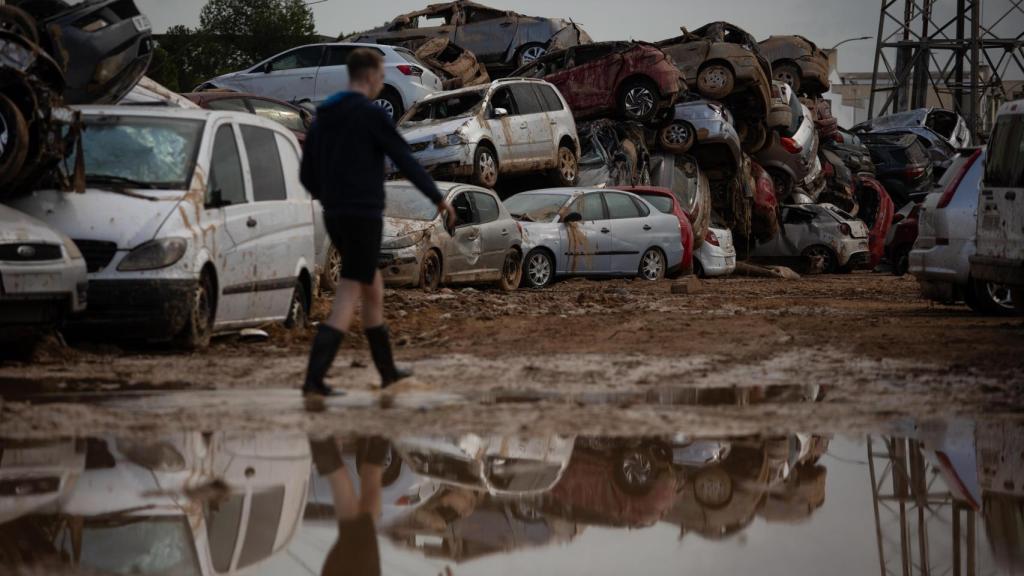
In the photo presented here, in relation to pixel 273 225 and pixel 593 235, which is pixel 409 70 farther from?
pixel 273 225

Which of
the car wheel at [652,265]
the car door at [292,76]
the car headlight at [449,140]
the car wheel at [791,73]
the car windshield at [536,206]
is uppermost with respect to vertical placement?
the car wheel at [791,73]

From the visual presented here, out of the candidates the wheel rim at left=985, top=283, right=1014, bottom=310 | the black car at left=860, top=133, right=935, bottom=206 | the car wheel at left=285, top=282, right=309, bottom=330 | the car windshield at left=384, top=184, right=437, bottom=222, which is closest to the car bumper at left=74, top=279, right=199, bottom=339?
the car wheel at left=285, top=282, right=309, bottom=330

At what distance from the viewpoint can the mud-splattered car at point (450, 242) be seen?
17.4 m

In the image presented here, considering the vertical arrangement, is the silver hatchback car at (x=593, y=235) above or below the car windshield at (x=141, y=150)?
below

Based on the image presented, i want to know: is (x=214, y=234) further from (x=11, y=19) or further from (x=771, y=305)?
(x=771, y=305)

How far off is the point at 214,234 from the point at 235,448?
425 centimetres

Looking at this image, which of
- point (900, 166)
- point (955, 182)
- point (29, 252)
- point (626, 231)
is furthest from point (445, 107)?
point (900, 166)

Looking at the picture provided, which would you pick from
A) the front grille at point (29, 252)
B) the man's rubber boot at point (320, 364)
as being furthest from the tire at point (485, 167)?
the man's rubber boot at point (320, 364)

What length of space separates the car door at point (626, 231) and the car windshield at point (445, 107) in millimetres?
2504

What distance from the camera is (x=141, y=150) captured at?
1091 cm

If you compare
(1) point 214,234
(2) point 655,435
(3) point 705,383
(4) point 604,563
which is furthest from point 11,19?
(4) point 604,563

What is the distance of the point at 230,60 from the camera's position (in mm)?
75688

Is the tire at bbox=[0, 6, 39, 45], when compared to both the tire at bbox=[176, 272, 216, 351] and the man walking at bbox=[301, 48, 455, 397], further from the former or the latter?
the man walking at bbox=[301, 48, 455, 397]

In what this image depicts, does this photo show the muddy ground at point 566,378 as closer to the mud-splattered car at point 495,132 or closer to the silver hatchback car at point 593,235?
the silver hatchback car at point 593,235
